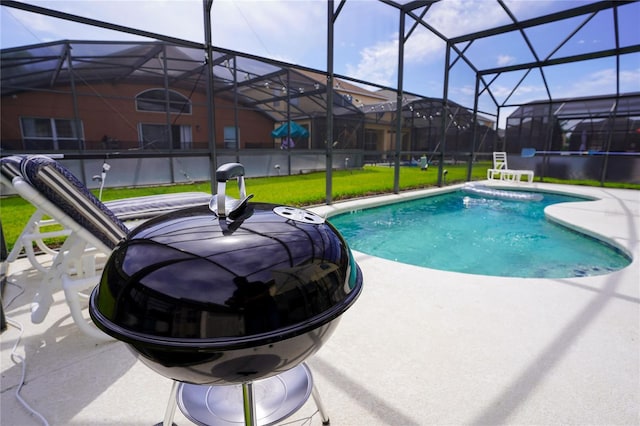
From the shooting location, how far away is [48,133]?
28.0ft

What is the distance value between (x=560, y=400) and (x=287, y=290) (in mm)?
1463

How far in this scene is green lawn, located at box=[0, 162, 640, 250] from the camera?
5259 millimetres

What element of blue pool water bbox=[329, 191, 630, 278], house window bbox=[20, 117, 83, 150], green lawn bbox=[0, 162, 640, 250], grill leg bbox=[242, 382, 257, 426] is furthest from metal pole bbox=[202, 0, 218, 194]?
house window bbox=[20, 117, 83, 150]

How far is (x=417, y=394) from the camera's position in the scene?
138 centimetres

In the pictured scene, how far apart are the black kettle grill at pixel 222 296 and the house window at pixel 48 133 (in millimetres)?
9676

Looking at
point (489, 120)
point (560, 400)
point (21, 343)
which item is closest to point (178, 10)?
point (21, 343)

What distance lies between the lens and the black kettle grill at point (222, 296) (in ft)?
2.11

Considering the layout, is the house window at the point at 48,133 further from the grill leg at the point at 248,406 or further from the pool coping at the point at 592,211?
the grill leg at the point at 248,406

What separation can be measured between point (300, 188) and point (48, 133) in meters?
7.32

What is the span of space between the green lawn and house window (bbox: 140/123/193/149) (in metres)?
2.26

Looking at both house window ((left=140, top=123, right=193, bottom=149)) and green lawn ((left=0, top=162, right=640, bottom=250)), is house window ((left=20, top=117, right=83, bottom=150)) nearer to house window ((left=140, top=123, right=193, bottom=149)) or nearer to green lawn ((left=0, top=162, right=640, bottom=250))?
house window ((left=140, top=123, right=193, bottom=149))

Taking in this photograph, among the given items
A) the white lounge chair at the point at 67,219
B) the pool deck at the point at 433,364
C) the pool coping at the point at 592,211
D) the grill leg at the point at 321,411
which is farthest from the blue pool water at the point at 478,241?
the white lounge chair at the point at 67,219

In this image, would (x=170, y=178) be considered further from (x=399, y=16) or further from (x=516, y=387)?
(x=516, y=387)

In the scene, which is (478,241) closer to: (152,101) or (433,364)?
(433,364)
